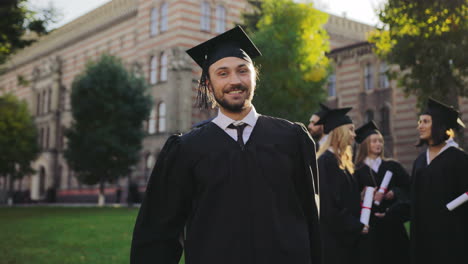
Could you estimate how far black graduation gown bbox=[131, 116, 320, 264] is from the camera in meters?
2.97

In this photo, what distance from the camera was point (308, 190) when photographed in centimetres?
324

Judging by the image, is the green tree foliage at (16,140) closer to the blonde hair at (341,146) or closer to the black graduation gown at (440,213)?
the blonde hair at (341,146)

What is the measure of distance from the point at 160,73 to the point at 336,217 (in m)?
32.3

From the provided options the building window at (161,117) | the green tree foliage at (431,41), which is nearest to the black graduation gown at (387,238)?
the green tree foliage at (431,41)

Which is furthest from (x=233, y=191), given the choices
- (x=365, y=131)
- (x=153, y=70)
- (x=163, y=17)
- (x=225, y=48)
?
(x=153, y=70)

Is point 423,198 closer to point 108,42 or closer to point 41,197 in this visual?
point 108,42

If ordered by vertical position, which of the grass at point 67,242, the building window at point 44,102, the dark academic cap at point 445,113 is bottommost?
the grass at point 67,242

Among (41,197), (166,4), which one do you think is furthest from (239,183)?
(41,197)

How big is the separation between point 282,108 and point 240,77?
19.0 metres

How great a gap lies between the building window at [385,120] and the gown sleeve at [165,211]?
27.6 meters

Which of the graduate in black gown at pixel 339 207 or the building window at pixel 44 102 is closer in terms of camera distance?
the graduate in black gown at pixel 339 207

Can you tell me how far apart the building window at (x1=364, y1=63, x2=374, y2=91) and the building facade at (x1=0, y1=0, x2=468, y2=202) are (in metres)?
0.06

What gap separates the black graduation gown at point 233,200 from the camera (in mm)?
2975

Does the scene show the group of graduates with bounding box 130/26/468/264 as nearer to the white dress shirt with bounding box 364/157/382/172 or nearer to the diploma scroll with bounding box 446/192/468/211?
the diploma scroll with bounding box 446/192/468/211
